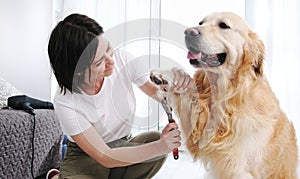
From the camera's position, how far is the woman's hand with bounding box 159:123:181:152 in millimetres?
1305

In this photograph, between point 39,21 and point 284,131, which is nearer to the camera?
point 284,131

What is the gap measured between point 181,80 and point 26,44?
2.15m

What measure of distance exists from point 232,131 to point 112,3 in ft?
6.62

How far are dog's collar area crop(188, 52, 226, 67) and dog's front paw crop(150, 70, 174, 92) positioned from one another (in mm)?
102

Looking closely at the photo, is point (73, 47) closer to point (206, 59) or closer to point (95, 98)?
point (95, 98)

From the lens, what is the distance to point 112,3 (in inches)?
120

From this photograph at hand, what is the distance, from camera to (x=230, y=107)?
4.27ft

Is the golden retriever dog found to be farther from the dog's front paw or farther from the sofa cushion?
the sofa cushion

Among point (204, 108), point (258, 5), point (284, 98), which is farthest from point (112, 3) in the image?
point (204, 108)

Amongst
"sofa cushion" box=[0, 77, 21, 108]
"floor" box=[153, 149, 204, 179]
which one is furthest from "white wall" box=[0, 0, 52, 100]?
"floor" box=[153, 149, 204, 179]

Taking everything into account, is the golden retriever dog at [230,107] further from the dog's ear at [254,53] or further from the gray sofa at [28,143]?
the gray sofa at [28,143]

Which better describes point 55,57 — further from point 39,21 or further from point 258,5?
point 39,21

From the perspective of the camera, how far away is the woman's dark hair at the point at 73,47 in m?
1.33

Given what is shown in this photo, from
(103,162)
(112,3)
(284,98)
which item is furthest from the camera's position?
(112,3)
